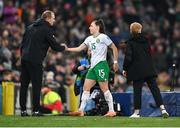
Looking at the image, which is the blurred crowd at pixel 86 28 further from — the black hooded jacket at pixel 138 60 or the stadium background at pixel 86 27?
the black hooded jacket at pixel 138 60

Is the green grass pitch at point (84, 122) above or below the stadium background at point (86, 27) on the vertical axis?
below

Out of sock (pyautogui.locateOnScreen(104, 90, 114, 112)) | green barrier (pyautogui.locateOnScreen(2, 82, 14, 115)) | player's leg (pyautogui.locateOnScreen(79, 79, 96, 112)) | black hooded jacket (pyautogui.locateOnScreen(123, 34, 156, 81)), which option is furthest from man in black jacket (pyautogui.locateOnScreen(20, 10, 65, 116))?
green barrier (pyautogui.locateOnScreen(2, 82, 14, 115))

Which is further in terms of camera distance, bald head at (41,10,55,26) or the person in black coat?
bald head at (41,10,55,26)

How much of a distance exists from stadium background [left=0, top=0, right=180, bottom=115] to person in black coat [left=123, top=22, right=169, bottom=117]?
20.3 ft

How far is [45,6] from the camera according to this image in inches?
1284

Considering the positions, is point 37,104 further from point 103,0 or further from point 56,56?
point 103,0

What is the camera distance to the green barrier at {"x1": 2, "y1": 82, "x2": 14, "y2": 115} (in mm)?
23625

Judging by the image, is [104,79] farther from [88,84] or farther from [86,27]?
[86,27]

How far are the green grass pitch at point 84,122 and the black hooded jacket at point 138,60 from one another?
48.7 inches

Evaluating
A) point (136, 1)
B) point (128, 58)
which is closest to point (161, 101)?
point (128, 58)

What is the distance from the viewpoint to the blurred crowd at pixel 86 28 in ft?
91.6

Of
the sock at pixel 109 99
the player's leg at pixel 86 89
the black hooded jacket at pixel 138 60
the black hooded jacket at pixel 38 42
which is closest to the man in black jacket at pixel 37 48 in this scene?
the black hooded jacket at pixel 38 42

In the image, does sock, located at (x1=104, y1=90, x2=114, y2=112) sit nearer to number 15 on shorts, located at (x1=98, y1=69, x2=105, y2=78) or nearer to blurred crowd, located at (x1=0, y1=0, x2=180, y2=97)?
number 15 on shorts, located at (x1=98, y1=69, x2=105, y2=78)

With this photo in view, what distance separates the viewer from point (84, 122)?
58.6 feet
